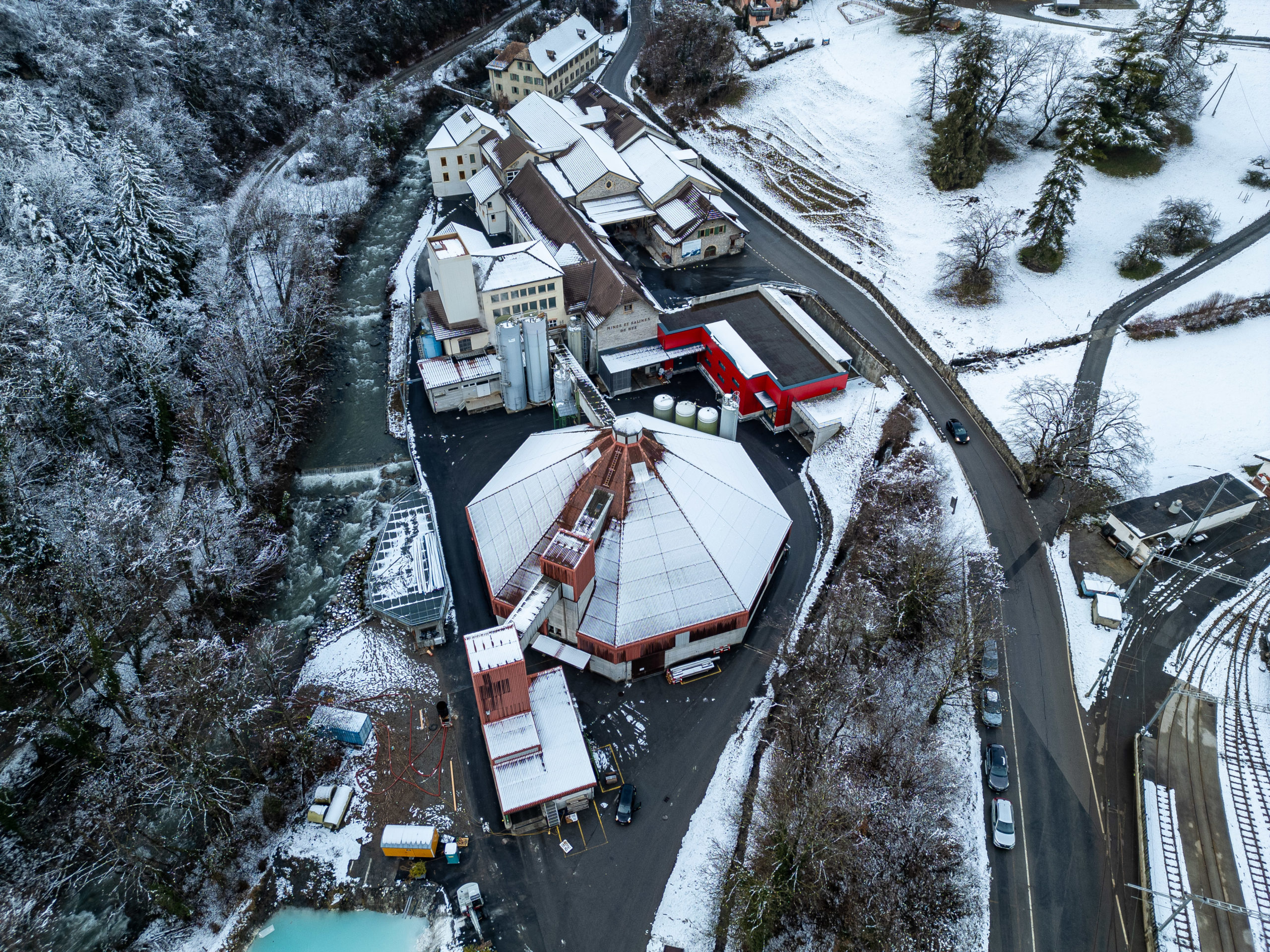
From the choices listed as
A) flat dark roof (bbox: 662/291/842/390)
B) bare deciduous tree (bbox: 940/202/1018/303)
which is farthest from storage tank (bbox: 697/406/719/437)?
bare deciduous tree (bbox: 940/202/1018/303)

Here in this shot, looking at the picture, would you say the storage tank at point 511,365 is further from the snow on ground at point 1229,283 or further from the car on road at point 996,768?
the snow on ground at point 1229,283

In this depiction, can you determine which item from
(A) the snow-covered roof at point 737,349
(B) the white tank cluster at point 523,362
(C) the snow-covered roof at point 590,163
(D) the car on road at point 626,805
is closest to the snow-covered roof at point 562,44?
(C) the snow-covered roof at point 590,163

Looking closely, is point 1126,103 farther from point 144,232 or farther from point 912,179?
point 144,232

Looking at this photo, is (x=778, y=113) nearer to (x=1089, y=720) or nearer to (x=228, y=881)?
(x=1089, y=720)

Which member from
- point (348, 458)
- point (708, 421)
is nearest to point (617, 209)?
point (708, 421)

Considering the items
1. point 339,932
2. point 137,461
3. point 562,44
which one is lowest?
point 339,932

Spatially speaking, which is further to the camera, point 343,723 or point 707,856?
point 343,723

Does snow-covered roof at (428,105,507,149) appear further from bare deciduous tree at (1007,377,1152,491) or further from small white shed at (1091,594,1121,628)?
small white shed at (1091,594,1121,628)
